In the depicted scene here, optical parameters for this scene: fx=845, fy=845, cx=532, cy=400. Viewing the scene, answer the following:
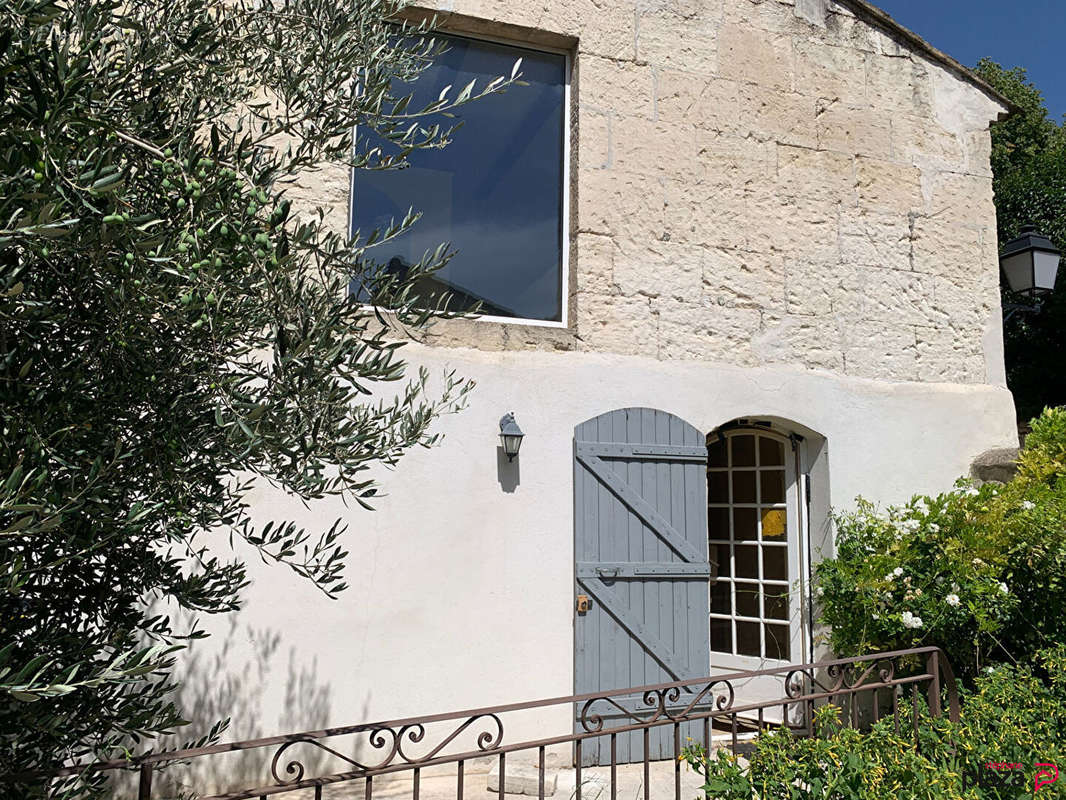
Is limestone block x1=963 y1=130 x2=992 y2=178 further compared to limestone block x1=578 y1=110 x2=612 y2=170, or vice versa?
limestone block x1=963 y1=130 x2=992 y2=178

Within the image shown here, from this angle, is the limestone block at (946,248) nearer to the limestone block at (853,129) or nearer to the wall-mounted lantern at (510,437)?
the limestone block at (853,129)

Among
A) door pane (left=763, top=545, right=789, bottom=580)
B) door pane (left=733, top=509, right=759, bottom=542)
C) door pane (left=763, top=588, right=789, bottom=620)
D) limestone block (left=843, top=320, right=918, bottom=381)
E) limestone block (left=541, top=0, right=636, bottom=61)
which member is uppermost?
Result: limestone block (left=541, top=0, right=636, bottom=61)

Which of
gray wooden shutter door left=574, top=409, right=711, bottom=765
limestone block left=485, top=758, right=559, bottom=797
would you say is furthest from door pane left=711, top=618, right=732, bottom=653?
limestone block left=485, top=758, right=559, bottom=797

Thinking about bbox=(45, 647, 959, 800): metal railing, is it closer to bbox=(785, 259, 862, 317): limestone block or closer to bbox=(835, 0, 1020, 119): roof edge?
bbox=(785, 259, 862, 317): limestone block

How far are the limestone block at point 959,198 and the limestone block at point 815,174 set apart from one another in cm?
68

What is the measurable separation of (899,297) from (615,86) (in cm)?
235

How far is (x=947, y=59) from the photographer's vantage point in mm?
5953

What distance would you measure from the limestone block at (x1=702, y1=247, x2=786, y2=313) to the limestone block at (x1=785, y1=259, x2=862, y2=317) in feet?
0.25

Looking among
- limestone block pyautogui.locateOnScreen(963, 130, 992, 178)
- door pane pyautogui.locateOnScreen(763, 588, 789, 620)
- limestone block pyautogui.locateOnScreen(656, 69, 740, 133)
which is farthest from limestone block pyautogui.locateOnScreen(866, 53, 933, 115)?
door pane pyautogui.locateOnScreen(763, 588, 789, 620)

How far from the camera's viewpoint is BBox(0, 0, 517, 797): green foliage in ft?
4.75

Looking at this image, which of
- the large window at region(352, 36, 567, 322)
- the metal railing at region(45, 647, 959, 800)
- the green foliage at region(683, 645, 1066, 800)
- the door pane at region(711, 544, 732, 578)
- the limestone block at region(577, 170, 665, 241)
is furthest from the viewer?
the door pane at region(711, 544, 732, 578)

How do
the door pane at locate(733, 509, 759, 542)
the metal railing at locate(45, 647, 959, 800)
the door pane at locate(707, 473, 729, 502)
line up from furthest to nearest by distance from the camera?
1. the door pane at locate(707, 473, 729, 502)
2. the door pane at locate(733, 509, 759, 542)
3. the metal railing at locate(45, 647, 959, 800)

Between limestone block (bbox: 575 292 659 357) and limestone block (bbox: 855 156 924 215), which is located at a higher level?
limestone block (bbox: 855 156 924 215)

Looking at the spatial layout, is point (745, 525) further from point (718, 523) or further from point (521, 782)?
point (521, 782)
